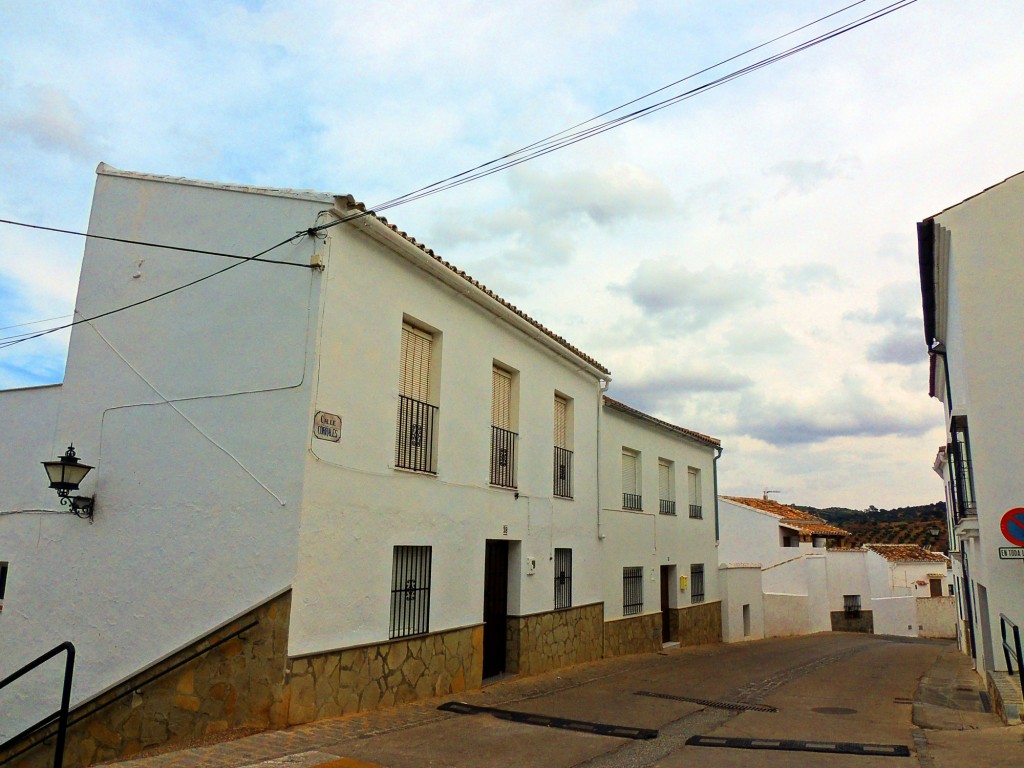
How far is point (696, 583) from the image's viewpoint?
20.1m

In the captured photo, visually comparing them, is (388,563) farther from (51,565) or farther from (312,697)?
(51,565)

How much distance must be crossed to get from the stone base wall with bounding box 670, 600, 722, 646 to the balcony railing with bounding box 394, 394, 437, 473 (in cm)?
1100

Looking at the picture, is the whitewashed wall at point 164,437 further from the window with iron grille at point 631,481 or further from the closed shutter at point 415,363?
the window with iron grille at point 631,481

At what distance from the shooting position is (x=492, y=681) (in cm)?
1117

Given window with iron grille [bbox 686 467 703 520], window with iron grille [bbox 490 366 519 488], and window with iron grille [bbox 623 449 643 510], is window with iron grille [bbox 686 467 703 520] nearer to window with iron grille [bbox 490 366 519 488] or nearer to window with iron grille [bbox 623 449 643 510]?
window with iron grille [bbox 623 449 643 510]

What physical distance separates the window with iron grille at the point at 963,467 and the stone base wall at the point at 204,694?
9532 mm

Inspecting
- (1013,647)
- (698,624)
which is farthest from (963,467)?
(698,624)

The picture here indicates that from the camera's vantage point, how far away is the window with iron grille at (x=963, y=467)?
36.5 feet

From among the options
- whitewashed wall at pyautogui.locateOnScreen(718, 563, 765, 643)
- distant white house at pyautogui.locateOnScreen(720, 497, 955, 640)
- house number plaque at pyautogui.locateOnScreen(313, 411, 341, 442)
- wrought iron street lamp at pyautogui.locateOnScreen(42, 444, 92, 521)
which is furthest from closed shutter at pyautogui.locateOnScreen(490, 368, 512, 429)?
distant white house at pyautogui.locateOnScreen(720, 497, 955, 640)

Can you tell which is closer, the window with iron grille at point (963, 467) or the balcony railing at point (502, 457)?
the window with iron grille at point (963, 467)

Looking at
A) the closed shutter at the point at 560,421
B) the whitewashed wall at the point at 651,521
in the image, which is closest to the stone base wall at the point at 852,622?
the whitewashed wall at the point at 651,521

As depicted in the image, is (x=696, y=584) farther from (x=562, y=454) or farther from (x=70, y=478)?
(x=70, y=478)

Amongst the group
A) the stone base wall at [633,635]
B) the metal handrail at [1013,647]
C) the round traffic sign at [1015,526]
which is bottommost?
the stone base wall at [633,635]

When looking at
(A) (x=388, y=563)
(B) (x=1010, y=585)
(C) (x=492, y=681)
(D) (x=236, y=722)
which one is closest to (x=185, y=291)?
(A) (x=388, y=563)
